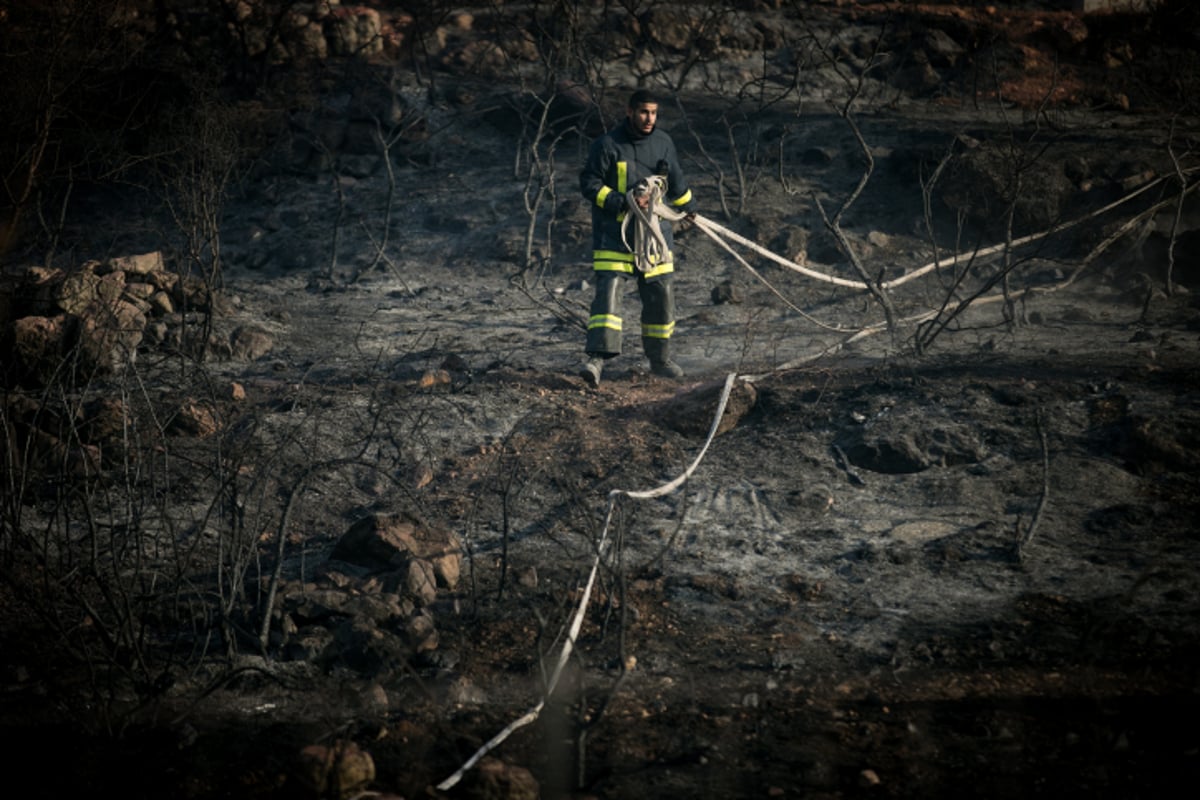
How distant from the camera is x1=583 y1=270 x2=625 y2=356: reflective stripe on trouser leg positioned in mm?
6266

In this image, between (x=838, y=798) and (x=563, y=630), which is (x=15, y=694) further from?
(x=838, y=798)

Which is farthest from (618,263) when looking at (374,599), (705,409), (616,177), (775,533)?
(374,599)

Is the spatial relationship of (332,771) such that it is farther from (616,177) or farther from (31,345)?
(31,345)

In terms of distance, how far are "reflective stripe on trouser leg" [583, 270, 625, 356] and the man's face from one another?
0.92m

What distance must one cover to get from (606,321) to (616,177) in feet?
2.97

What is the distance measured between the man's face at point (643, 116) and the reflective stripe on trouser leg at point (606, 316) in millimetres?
918

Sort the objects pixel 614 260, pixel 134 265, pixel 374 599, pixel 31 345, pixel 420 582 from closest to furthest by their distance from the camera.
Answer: pixel 374 599, pixel 420 582, pixel 614 260, pixel 31 345, pixel 134 265

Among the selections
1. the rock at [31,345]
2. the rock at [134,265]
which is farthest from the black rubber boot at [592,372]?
the rock at [134,265]

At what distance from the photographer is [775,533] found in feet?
15.5

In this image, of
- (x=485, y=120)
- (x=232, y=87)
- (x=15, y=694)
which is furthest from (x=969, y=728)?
(x=232, y=87)

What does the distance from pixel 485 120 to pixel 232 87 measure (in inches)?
149

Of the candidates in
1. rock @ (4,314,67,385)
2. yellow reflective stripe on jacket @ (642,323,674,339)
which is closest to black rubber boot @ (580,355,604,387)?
yellow reflective stripe on jacket @ (642,323,674,339)

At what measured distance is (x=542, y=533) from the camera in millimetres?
4781

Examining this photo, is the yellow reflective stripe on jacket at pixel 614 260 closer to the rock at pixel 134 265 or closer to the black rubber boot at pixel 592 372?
the black rubber boot at pixel 592 372
